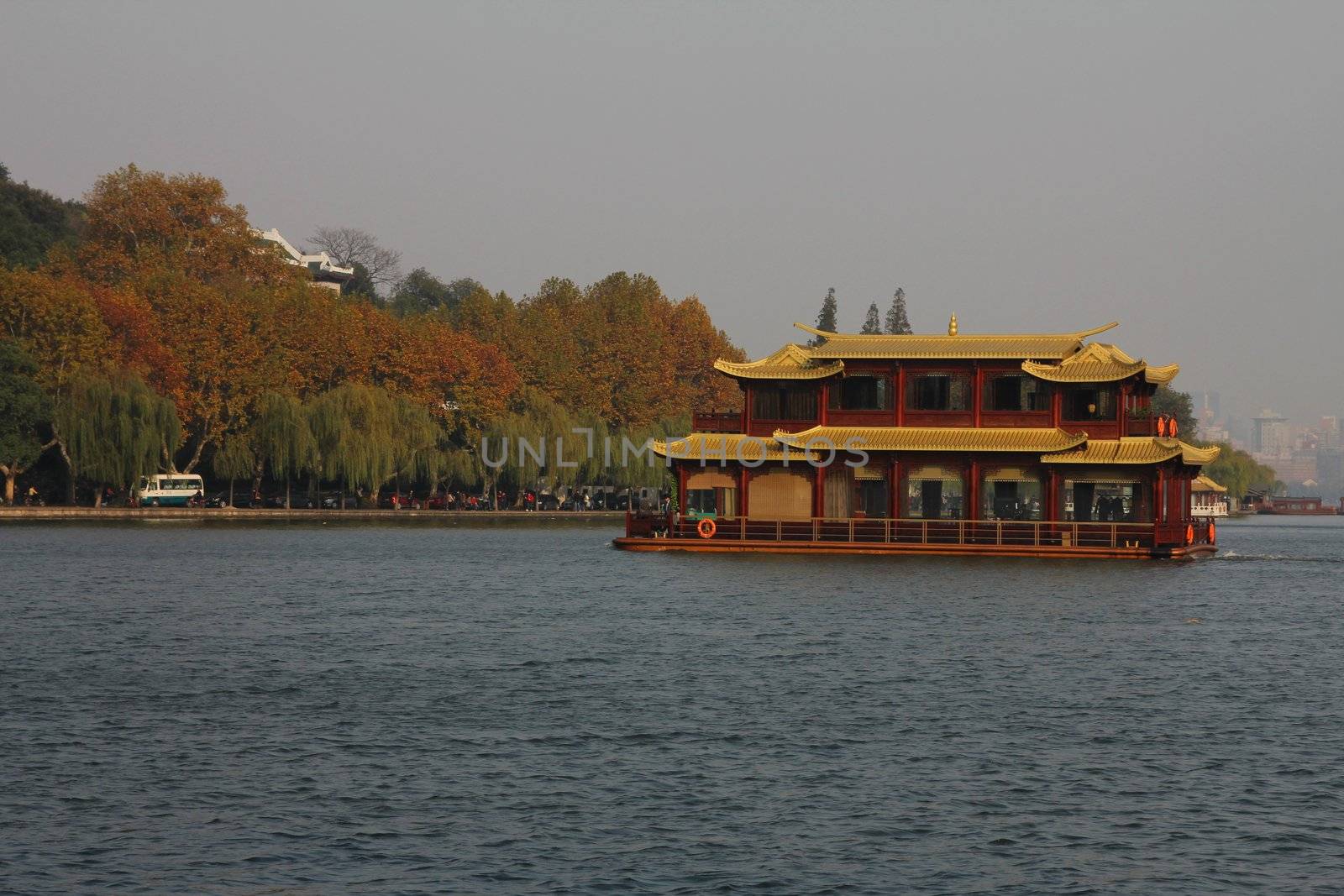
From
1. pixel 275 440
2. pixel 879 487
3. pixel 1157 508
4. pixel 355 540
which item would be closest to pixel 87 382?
pixel 275 440

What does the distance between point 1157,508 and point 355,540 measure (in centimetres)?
3179

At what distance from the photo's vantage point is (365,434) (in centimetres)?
8750

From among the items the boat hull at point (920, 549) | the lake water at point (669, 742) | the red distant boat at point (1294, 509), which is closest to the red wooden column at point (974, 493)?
the boat hull at point (920, 549)

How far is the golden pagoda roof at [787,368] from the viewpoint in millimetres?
58125

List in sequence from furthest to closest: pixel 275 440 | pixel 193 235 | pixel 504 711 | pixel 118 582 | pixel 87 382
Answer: pixel 193 235
pixel 275 440
pixel 87 382
pixel 118 582
pixel 504 711

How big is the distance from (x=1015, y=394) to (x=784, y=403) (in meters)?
7.78

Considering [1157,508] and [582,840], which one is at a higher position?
[1157,508]

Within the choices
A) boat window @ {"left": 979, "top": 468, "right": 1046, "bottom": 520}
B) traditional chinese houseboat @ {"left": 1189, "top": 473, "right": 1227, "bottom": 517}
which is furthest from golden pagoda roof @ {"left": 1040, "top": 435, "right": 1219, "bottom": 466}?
traditional chinese houseboat @ {"left": 1189, "top": 473, "right": 1227, "bottom": 517}

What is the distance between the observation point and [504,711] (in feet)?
80.5

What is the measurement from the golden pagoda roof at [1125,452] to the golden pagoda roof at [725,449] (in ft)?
28.2

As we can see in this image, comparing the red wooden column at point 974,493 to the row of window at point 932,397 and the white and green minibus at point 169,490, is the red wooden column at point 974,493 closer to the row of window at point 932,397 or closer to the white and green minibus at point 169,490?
the row of window at point 932,397

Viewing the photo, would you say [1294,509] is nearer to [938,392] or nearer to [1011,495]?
[1011,495]

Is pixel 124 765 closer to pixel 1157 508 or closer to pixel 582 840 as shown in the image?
pixel 582 840

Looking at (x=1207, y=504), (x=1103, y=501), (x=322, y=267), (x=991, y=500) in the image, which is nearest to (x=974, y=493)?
(x=991, y=500)
